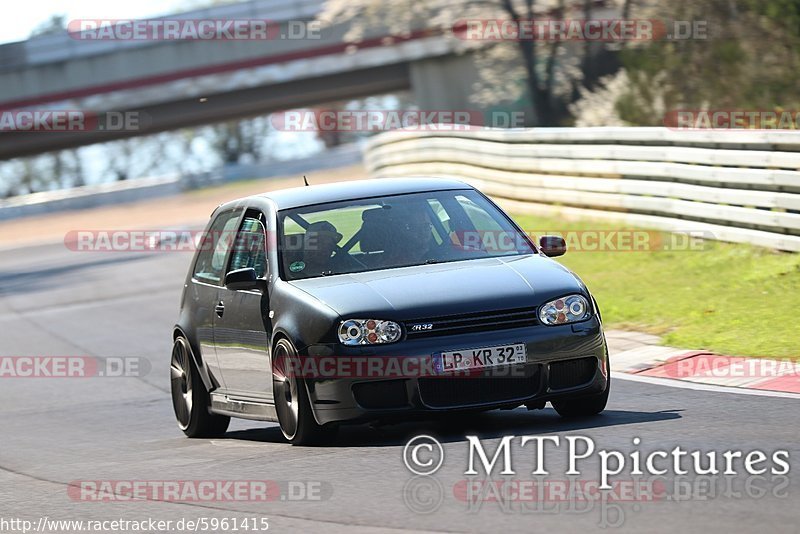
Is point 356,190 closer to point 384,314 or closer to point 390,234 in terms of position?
point 390,234

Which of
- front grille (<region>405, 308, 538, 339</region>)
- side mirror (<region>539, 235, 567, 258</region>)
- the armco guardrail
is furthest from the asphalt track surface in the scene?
the armco guardrail

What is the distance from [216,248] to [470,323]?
2.80 meters

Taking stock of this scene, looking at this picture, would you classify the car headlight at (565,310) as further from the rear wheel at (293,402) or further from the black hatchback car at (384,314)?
the rear wheel at (293,402)

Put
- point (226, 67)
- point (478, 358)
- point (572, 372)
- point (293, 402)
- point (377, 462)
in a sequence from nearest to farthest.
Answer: point (377, 462) < point (478, 358) < point (572, 372) < point (293, 402) < point (226, 67)

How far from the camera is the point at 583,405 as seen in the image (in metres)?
9.05

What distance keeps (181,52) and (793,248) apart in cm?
4332

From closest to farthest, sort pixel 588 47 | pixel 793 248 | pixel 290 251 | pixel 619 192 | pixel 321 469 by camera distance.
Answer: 1. pixel 321 469
2. pixel 290 251
3. pixel 793 248
4. pixel 619 192
5. pixel 588 47

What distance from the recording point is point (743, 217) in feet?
52.0

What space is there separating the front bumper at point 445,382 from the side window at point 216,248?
2.03m

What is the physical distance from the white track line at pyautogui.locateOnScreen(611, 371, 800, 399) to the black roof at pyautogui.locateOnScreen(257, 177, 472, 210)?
6.24 ft

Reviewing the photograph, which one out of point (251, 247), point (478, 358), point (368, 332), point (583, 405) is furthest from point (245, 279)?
point (583, 405)

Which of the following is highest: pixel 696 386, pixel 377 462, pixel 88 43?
pixel 377 462

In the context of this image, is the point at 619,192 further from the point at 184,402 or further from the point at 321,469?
the point at 321,469

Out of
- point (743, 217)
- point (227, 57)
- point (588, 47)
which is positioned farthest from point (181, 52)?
point (743, 217)
